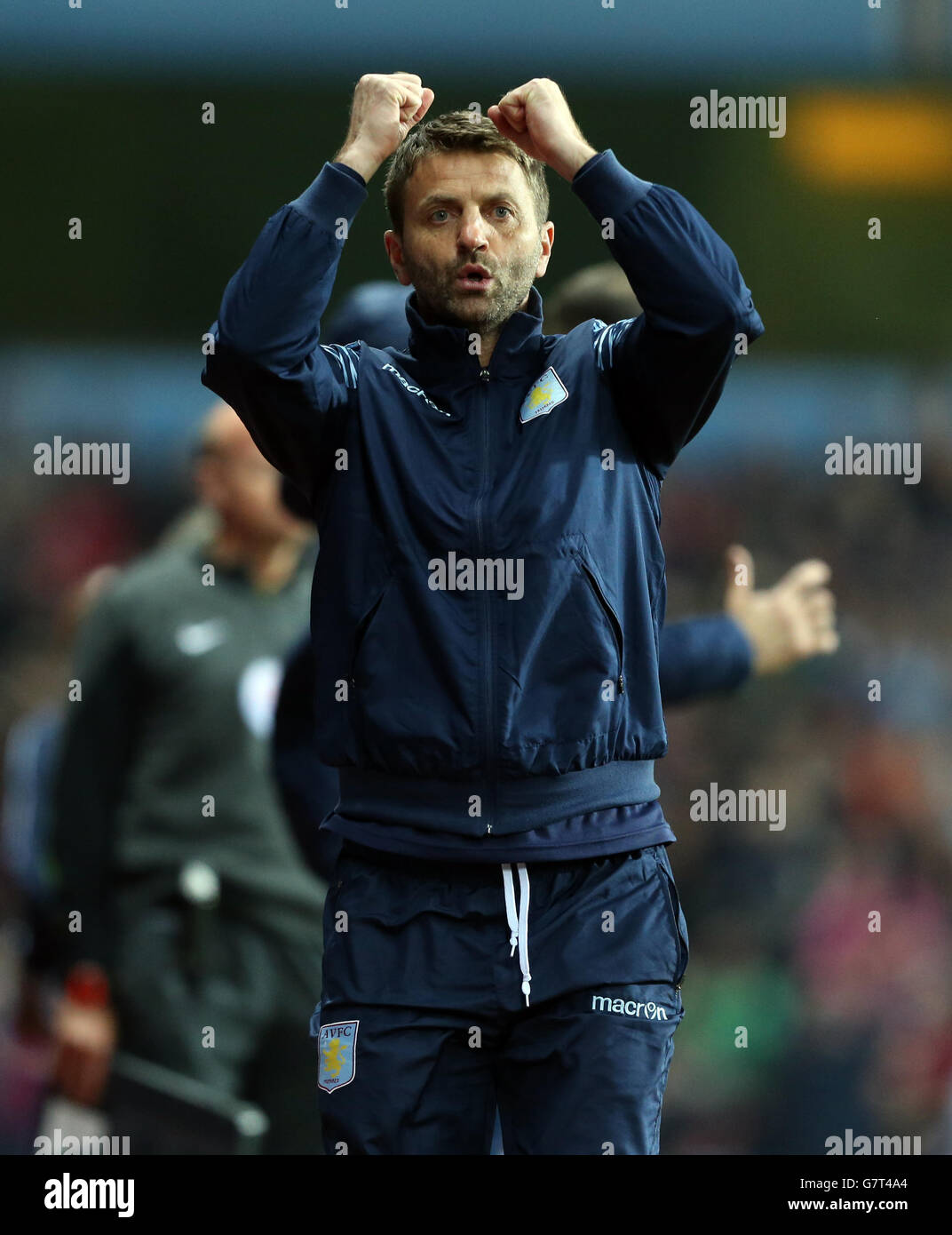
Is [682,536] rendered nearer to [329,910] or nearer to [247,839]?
[247,839]

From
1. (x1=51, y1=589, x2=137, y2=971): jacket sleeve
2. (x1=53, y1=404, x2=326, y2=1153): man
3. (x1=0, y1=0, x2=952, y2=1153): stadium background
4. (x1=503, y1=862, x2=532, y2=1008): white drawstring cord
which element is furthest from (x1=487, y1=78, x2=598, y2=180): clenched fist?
(x1=0, y1=0, x2=952, y2=1153): stadium background

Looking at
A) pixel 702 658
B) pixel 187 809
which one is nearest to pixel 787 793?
pixel 187 809

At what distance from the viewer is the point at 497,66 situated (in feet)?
28.5

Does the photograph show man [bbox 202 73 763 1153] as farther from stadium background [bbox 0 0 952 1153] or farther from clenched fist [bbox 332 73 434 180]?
stadium background [bbox 0 0 952 1153]

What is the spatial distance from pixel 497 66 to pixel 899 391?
7.72ft

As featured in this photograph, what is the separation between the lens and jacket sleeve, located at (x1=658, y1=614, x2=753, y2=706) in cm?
420

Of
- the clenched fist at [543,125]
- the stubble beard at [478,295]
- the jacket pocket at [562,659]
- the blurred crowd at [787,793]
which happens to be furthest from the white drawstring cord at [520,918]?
the blurred crowd at [787,793]

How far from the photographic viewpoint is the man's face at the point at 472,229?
3070 mm

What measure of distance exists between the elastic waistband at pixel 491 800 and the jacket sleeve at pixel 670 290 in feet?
1.93

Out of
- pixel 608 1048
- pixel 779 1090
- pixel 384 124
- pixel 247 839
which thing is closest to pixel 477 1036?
pixel 608 1048

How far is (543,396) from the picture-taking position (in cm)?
309

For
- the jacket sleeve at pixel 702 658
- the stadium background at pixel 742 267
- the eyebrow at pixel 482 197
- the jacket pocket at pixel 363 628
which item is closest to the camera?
the jacket pocket at pixel 363 628

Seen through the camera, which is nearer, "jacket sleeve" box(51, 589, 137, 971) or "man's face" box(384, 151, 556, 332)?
"man's face" box(384, 151, 556, 332)

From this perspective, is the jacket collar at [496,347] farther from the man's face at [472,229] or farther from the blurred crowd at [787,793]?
the blurred crowd at [787,793]
